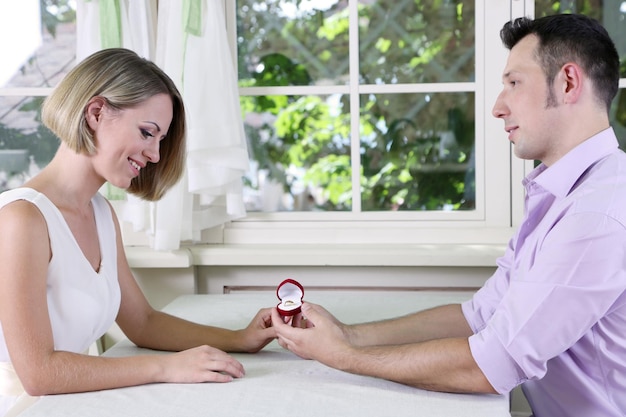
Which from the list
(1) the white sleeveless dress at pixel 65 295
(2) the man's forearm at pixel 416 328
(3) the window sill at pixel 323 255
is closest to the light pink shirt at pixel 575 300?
(2) the man's forearm at pixel 416 328

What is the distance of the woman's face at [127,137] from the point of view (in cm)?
176

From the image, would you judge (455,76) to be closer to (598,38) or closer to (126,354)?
(598,38)

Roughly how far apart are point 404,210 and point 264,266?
0.54 m

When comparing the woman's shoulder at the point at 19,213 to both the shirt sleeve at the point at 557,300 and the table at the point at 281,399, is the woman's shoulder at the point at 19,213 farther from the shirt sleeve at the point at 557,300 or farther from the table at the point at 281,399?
the shirt sleeve at the point at 557,300

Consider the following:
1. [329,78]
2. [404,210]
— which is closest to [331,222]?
[404,210]

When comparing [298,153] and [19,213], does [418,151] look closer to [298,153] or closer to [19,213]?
[298,153]

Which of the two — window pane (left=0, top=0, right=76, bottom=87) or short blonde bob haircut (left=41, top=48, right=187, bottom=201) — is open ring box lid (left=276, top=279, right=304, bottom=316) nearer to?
short blonde bob haircut (left=41, top=48, right=187, bottom=201)

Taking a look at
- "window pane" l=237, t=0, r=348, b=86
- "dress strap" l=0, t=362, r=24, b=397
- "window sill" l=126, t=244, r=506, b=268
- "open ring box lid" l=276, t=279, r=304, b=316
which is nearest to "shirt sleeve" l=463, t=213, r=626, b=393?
"open ring box lid" l=276, t=279, r=304, b=316

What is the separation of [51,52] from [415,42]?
1322mm

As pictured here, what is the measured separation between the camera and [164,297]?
2875mm

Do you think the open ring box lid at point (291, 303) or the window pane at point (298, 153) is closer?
the open ring box lid at point (291, 303)

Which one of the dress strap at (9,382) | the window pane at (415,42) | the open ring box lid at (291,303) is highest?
the window pane at (415,42)

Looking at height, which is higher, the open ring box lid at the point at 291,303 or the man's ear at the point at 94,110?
the man's ear at the point at 94,110

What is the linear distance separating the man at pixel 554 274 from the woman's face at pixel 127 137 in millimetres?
Answer: 491
